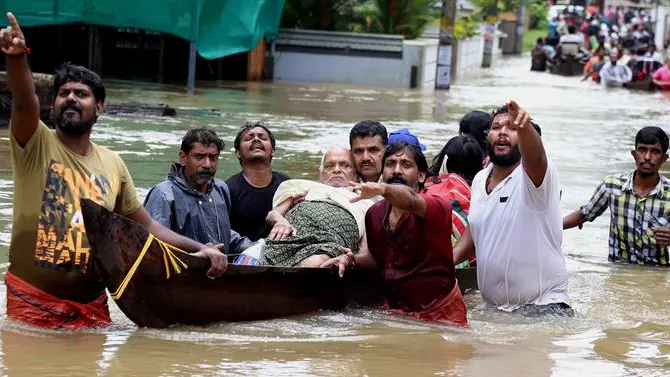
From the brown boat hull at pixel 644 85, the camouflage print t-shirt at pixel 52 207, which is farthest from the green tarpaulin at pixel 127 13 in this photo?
the camouflage print t-shirt at pixel 52 207

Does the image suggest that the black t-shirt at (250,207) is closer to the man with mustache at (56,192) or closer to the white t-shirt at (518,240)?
the white t-shirt at (518,240)

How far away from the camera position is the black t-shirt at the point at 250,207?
8.41 metres

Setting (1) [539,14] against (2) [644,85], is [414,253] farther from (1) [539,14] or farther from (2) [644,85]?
(1) [539,14]

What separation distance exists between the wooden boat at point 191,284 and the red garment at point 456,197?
86cm

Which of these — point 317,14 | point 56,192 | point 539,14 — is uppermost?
point 539,14

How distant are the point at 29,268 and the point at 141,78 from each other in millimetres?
20550

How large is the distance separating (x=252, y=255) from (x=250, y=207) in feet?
2.64

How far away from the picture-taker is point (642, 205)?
9438 millimetres

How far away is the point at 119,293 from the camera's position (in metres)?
6.54

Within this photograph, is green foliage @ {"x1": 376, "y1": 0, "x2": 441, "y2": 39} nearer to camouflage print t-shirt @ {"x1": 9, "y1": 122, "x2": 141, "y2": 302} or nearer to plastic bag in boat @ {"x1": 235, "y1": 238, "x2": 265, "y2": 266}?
plastic bag in boat @ {"x1": 235, "y1": 238, "x2": 265, "y2": 266}

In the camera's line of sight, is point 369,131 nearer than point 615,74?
Yes

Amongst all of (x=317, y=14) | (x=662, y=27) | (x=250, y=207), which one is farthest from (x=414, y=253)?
(x=662, y=27)

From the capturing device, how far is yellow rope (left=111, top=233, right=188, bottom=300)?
21.4 feet

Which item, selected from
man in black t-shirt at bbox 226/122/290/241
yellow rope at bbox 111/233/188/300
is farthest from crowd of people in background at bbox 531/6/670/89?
yellow rope at bbox 111/233/188/300
